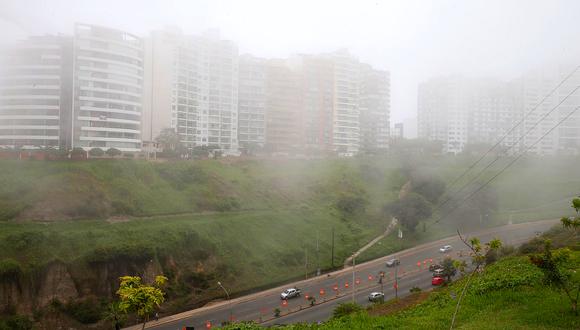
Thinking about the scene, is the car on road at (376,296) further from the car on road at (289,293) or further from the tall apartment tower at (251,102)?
A: the tall apartment tower at (251,102)

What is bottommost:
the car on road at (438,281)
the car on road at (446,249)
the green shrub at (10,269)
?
the car on road at (438,281)

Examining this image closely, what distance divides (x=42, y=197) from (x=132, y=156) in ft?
20.8

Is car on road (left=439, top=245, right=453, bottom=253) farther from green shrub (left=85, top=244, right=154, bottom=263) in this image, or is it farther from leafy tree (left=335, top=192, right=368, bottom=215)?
green shrub (left=85, top=244, right=154, bottom=263)

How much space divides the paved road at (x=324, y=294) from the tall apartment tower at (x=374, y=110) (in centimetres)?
1405

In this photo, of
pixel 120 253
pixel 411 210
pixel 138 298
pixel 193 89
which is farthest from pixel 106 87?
pixel 138 298

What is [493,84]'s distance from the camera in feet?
98.1

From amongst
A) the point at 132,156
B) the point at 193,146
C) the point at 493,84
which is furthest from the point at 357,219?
the point at 493,84

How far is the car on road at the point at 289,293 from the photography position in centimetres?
1259

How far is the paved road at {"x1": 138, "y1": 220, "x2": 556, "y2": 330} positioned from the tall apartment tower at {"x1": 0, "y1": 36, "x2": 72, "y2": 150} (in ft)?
32.9

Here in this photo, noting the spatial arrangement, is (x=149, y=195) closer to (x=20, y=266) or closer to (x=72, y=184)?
(x=72, y=184)

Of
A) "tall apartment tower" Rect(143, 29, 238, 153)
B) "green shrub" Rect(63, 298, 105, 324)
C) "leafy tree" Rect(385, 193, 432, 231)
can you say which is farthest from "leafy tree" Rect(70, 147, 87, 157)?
"leafy tree" Rect(385, 193, 432, 231)

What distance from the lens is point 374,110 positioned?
103 feet

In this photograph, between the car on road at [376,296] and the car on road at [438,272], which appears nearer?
the car on road at [376,296]

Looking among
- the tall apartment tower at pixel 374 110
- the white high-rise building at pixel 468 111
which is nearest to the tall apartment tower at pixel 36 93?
the tall apartment tower at pixel 374 110
